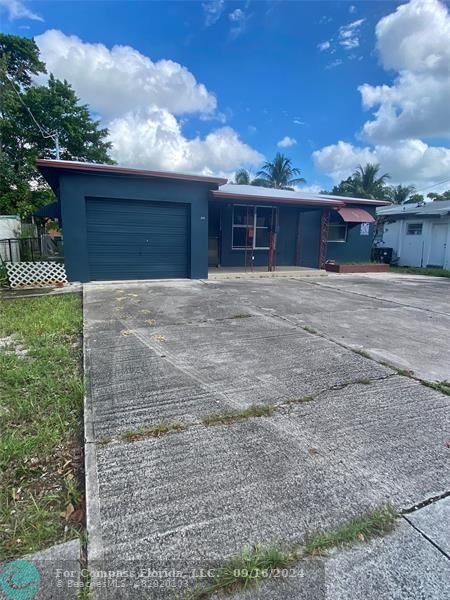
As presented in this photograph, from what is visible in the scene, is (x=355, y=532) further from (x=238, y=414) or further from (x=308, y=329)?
(x=308, y=329)

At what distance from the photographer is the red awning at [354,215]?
44.7 feet

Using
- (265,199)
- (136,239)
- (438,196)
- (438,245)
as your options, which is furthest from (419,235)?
(438,196)

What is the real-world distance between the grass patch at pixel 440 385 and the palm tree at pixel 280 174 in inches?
1199

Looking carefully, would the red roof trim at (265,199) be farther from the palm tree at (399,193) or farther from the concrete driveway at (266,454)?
the palm tree at (399,193)

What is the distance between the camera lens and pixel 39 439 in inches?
90.4

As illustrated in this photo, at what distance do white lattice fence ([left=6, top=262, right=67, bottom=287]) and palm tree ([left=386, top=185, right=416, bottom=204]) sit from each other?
1344 inches

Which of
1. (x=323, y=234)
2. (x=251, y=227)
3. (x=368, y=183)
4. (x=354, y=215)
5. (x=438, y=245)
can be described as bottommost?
(x=438, y=245)

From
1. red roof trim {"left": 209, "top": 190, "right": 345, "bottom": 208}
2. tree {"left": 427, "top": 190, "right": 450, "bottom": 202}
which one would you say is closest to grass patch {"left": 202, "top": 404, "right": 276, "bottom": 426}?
red roof trim {"left": 209, "top": 190, "right": 345, "bottom": 208}

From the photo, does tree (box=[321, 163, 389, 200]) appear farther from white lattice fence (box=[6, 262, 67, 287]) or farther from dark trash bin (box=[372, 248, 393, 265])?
white lattice fence (box=[6, 262, 67, 287])

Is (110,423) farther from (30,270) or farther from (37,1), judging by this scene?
(37,1)

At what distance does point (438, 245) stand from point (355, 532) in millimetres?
17785

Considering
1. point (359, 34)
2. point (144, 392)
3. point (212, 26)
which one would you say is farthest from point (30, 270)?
point (359, 34)

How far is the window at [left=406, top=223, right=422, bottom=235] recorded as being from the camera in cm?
1683

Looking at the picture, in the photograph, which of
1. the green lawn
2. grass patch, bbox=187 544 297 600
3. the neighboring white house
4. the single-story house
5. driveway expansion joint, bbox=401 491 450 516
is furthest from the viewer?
the neighboring white house
